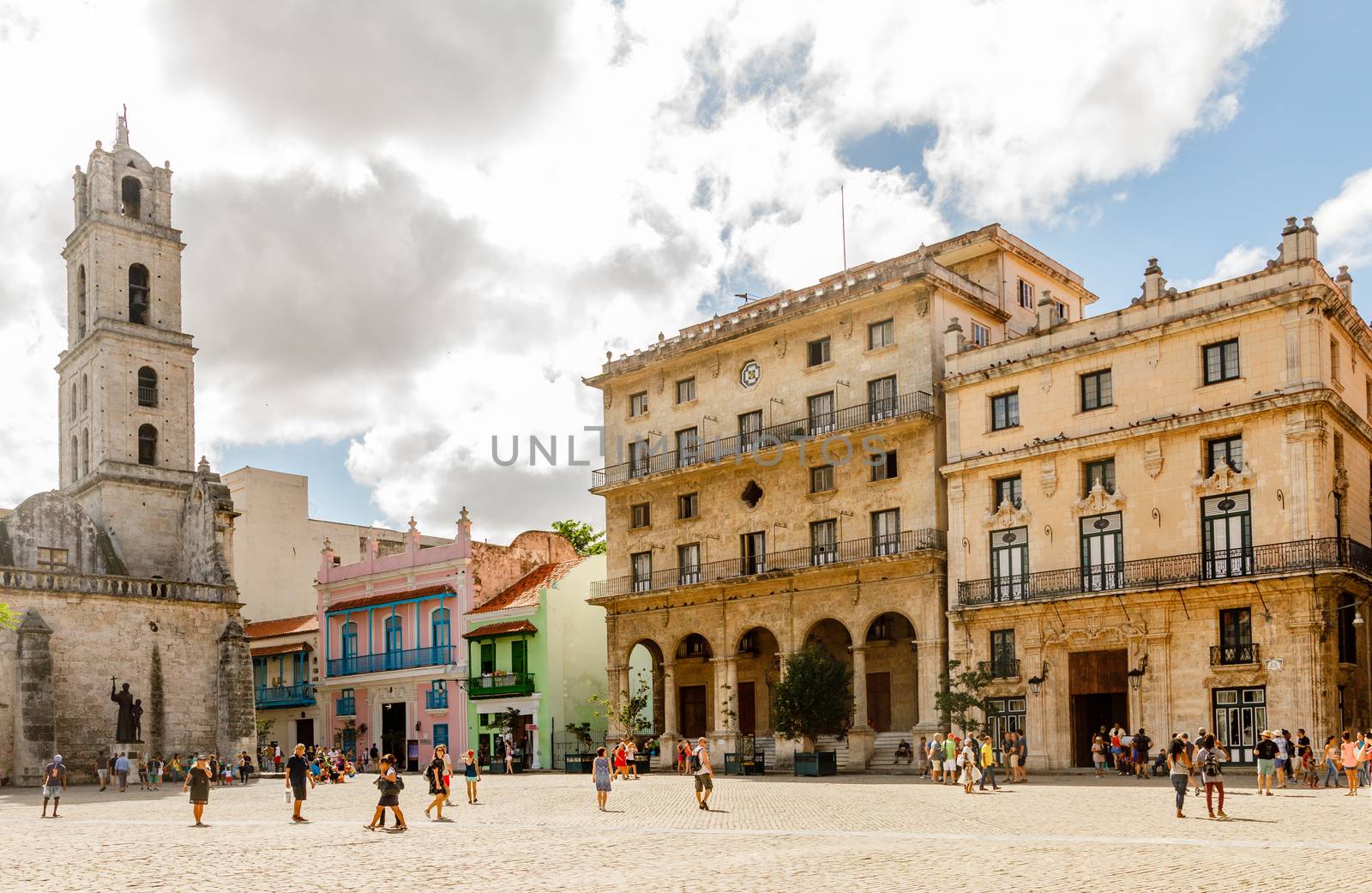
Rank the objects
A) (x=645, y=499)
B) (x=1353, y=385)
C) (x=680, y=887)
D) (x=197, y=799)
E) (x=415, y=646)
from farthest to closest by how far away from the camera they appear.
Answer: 1. (x=415, y=646)
2. (x=645, y=499)
3. (x=1353, y=385)
4. (x=197, y=799)
5. (x=680, y=887)

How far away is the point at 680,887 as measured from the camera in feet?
50.2

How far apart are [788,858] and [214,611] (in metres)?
38.0

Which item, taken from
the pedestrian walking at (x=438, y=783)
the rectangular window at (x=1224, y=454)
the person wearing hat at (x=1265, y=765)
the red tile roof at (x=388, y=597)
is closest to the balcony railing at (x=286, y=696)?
the red tile roof at (x=388, y=597)

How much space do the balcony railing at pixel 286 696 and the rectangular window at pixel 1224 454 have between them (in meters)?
40.7

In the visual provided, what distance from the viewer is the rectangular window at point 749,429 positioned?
4769 centimetres

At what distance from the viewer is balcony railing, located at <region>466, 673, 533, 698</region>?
172 feet

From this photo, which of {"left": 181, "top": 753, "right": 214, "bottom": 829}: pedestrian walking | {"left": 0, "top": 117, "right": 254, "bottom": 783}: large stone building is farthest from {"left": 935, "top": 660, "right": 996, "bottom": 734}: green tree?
{"left": 0, "top": 117, "right": 254, "bottom": 783}: large stone building

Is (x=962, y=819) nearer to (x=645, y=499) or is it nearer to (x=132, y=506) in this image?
(x=645, y=499)

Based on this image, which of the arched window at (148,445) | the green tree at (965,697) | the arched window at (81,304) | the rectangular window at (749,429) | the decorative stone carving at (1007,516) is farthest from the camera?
the arched window at (81,304)

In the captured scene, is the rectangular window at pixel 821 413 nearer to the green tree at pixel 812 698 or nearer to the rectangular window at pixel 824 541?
the rectangular window at pixel 824 541

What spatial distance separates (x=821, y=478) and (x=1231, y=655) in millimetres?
14952

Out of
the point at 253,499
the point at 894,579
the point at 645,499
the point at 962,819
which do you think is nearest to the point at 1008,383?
the point at 894,579

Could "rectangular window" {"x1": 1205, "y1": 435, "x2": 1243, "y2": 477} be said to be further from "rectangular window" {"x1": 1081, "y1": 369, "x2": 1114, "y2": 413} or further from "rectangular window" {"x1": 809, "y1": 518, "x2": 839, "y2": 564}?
"rectangular window" {"x1": 809, "y1": 518, "x2": 839, "y2": 564}

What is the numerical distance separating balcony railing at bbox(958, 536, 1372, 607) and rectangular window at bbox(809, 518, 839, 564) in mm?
5296
